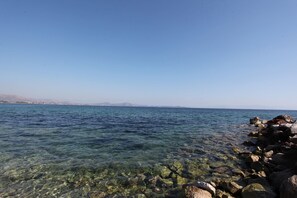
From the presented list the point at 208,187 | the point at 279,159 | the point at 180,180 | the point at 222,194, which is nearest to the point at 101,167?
the point at 180,180

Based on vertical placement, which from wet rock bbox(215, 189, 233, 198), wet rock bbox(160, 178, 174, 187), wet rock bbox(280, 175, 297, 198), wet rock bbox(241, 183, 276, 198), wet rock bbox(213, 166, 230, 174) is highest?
wet rock bbox(280, 175, 297, 198)

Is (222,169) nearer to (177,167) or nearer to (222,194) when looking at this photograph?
(177,167)

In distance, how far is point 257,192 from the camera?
6492 millimetres

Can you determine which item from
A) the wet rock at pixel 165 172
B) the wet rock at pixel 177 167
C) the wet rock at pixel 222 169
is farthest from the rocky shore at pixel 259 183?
the wet rock at pixel 177 167

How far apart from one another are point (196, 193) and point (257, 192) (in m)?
2.06

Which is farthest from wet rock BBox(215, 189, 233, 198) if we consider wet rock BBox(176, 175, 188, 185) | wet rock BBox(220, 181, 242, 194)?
wet rock BBox(176, 175, 188, 185)

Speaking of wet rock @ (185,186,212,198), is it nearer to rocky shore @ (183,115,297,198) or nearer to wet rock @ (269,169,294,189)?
rocky shore @ (183,115,297,198)

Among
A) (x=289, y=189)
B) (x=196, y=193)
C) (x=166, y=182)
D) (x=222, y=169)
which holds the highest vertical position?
(x=289, y=189)

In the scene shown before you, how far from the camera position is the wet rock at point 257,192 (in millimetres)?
6398

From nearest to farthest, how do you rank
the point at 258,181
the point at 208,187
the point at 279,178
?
the point at 208,187 → the point at 258,181 → the point at 279,178

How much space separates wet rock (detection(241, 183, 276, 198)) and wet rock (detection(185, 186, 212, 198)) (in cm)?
126

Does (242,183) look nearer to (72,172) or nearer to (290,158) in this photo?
(290,158)

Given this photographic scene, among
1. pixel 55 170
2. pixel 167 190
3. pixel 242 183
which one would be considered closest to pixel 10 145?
pixel 55 170

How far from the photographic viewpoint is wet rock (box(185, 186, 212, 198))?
644 cm
